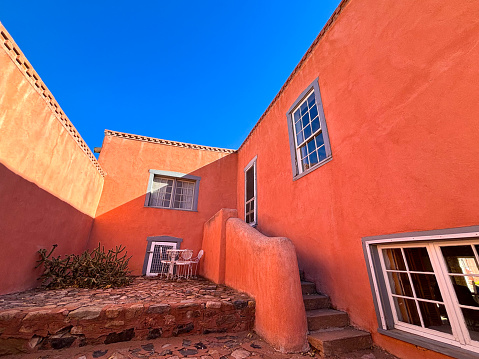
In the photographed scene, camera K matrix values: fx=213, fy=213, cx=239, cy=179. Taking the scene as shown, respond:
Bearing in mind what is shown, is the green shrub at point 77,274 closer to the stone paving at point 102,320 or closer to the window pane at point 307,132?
the stone paving at point 102,320

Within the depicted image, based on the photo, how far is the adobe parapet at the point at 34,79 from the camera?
11.6ft

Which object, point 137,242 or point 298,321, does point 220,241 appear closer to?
point 298,321

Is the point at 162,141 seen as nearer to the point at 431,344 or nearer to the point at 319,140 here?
the point at 319,140

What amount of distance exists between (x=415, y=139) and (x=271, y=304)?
302 centimetres

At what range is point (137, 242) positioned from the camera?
778cm

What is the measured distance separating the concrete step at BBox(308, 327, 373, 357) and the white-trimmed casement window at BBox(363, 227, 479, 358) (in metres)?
0.31

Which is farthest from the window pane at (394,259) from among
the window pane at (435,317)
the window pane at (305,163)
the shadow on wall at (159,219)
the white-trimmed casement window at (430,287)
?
the shadow on wall at (159,219)

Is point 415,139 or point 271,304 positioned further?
point 271,304

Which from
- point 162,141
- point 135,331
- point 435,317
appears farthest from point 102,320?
point 162,141

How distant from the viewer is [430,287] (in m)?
2.66

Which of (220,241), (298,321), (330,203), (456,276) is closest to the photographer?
(456,276)

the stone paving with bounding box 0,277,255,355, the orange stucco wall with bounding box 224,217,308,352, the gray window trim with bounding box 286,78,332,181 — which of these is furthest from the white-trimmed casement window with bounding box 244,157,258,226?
the stone paving with bounding box 0,277,255,355

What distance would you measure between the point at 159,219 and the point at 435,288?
7922 mm

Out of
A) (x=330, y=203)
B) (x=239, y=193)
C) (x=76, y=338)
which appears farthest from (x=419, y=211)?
(x=239, y=193)
